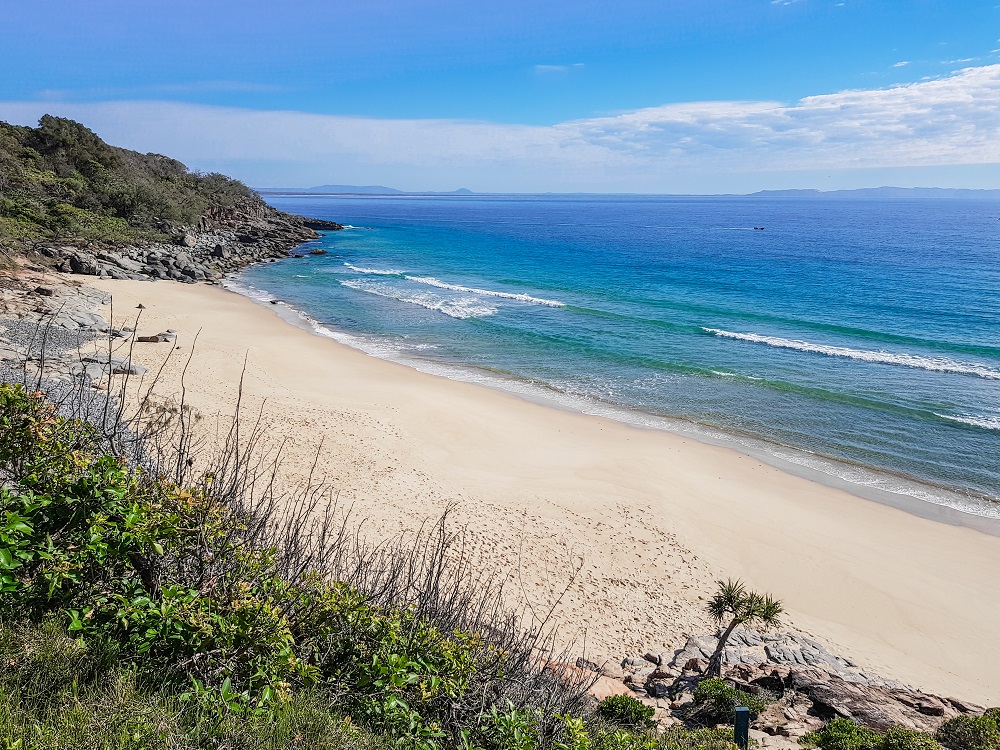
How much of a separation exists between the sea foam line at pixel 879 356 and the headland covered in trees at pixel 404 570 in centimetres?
1493

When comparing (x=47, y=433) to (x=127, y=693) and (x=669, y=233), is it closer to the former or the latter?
(x=127, y=693)

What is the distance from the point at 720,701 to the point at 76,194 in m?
51.0

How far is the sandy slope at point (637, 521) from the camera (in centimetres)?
1180

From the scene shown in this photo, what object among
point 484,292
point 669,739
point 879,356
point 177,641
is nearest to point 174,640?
point 177,641

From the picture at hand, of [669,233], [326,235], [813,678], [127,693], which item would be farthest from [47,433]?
[669,233]

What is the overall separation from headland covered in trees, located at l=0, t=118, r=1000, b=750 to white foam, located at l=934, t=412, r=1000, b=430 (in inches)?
330

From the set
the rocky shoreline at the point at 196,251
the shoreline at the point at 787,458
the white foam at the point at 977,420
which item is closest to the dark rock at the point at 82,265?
the rocky shoreline at the point at 196,251

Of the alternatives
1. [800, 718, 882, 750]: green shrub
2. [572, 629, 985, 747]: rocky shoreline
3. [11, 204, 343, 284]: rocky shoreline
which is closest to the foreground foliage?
[572, 629, 985, 747]: rocky shoreline

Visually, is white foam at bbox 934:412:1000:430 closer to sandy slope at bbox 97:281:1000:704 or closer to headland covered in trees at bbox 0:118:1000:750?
sandy slope at bbox 97:281:1000:704

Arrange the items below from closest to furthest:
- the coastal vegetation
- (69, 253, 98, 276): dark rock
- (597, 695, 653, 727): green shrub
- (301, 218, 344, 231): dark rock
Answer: (597, 695, 653, 727): green shrub, (69, 253, 98, 276): dark rock, the coastal vegetation, (301, 218, 344, 231): dark rock

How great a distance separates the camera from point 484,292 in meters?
46.8

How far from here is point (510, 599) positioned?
11.4m

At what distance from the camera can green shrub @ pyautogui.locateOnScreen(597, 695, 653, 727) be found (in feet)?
26.0

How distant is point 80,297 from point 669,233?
3484 inches
